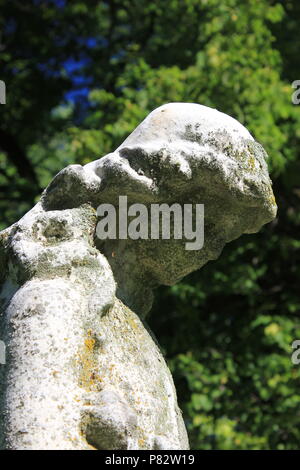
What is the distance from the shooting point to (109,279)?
218 centimetres

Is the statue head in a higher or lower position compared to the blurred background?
lower

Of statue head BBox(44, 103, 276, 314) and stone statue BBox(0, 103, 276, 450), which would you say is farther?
Result: statue head BBox(44, 103, 276, 314)

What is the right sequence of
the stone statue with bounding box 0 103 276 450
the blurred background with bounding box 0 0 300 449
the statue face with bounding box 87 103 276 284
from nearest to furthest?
the stone statue with bounding box 0 103 276 450, the statue face with bounding box 87 103 276 284, the blurred background with bounding box 0 0 300 449

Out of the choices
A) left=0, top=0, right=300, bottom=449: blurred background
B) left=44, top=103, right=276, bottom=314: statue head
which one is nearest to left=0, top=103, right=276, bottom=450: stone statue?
left=44, top=103, right=276, bottom=314: statue head

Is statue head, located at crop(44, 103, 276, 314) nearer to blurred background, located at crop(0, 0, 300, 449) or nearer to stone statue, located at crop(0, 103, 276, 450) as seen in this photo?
stone statue, located at crop(0, 103, 276, 450)

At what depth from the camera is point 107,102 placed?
7.34m

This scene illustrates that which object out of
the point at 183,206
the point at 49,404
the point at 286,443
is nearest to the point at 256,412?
the point at 286,443

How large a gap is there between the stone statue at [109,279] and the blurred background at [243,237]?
3.97m

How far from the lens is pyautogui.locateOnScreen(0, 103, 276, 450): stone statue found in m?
1.85

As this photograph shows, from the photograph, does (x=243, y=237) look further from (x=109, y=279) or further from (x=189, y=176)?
(x=109, y=279)

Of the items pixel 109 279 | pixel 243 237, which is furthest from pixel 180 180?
pixel 243 237

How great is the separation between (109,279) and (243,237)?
209 inches

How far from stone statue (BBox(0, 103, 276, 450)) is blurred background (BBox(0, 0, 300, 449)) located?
13.0ft
